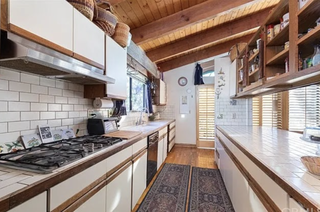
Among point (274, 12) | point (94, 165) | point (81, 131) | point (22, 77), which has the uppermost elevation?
point (274, 12)

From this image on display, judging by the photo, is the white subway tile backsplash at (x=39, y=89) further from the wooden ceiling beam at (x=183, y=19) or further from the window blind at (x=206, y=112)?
the window blind at (x=206, y=112)

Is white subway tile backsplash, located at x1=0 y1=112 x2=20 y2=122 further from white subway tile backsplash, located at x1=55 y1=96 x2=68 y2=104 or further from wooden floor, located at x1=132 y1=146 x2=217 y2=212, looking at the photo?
wooden floor, located at x1=132 y1=146 x2=217 y2=212

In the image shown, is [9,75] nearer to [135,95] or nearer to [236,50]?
[135,95]

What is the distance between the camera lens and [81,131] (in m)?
1.88

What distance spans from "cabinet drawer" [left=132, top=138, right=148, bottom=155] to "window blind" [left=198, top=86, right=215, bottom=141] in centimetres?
327

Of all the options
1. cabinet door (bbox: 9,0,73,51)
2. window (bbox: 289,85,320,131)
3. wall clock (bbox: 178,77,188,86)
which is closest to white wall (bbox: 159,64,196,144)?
wall clock (bbox: 178,77,188,86)

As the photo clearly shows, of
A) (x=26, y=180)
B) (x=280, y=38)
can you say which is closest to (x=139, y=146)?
(x=26, y=180)

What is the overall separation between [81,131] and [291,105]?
3.52 m

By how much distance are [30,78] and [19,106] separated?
0.75ft

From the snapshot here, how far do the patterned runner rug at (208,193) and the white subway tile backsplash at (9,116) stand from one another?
1960 millimetres

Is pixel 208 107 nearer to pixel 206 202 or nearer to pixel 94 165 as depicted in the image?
pixel 206 202

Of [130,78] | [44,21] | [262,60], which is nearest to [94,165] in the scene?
[44,21]

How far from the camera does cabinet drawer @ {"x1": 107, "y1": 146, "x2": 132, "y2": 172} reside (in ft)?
4.56

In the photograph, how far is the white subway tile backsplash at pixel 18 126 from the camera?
3.84ft
